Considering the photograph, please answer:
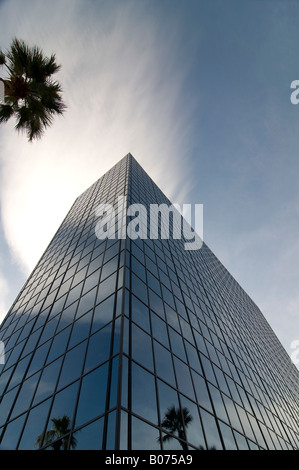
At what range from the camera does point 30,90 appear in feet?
35.6

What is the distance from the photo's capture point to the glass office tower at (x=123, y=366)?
7.29 meters

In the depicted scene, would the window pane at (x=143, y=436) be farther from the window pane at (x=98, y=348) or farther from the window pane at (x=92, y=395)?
the window pane at (x=98, y=348)

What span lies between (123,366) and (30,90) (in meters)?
11.0

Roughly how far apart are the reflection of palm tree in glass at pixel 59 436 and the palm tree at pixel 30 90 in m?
10.6

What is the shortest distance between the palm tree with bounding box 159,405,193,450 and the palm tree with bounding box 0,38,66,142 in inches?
462

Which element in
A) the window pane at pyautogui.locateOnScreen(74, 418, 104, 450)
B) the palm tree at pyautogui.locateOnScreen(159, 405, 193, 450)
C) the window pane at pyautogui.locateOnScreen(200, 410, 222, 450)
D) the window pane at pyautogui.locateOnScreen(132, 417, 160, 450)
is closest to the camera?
the window pane at pyautogui.locateOnScreen(74, 418, 104, 450)

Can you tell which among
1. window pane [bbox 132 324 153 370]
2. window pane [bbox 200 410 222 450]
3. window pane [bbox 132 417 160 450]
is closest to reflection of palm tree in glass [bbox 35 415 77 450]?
window pane [bbox 132 417 160 450]

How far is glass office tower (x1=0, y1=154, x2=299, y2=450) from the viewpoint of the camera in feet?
23.9

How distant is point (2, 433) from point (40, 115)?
12238mm

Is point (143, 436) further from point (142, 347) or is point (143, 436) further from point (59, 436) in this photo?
point (142, 347)

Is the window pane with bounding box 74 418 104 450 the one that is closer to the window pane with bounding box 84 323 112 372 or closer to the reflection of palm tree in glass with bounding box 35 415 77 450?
the reflection of palm tree in glass with bounding box 35 415 77 450

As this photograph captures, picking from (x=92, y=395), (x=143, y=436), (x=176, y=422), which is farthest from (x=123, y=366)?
(x=176, y=422)

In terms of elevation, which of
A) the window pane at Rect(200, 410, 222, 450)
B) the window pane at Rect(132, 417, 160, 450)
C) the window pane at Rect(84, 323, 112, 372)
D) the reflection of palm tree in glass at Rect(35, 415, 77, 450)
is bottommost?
the window pane at Rect(132, 417, 160, 450)

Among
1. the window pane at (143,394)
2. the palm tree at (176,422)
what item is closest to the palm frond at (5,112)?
the window pane at (143,394)
